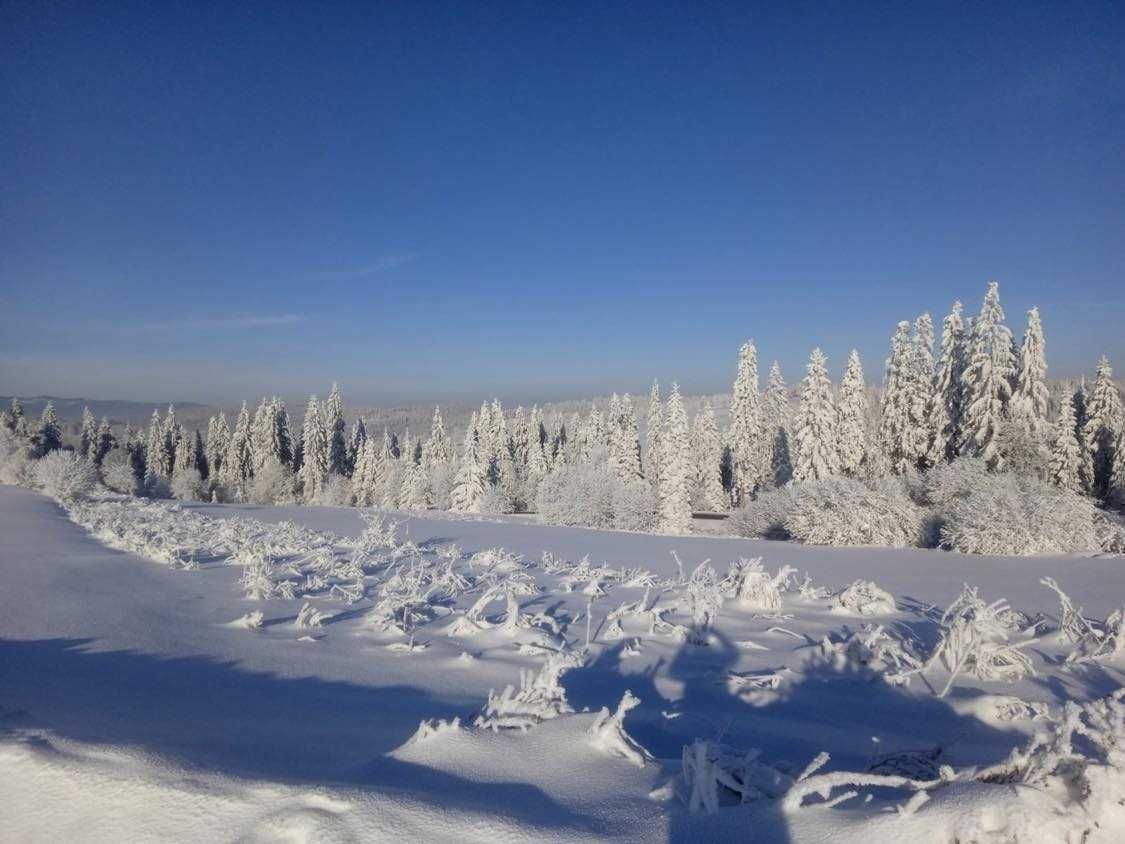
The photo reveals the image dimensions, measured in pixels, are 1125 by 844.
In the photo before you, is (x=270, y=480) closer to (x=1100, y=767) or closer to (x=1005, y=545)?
(x=1005, y=545)

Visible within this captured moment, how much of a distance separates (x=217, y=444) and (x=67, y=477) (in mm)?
55028

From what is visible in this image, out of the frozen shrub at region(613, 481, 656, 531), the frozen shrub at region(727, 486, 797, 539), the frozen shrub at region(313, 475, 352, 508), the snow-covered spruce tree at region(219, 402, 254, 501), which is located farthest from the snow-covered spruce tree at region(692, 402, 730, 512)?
the snow-covered spruce tree at region(219, 402, 254, 501)

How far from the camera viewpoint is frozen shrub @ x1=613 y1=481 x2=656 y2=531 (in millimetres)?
29406

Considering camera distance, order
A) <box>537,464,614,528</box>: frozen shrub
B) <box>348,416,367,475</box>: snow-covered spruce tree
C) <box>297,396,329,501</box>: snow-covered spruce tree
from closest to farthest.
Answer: <box>537,464,614,528</box>: frozen shrub → <box>297,396,329,501</box>: snow-covered spruce tree → <box>348,416,367,475</box>: snow-covered spruce tree

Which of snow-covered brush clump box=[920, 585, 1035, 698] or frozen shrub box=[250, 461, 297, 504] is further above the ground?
snow-covered brush clump box=[920, 585, 1035, 698]

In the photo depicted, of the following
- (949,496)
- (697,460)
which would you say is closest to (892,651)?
(949,496)

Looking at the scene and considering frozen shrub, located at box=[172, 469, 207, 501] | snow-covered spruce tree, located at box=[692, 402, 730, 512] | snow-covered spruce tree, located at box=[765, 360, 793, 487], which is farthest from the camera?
frozen shrub, located at box=[172, 469, 207, 501]

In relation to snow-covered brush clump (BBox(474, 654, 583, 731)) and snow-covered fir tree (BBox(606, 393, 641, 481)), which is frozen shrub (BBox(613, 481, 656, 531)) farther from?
snow-covered brush clump (BBox(474, 654, 583, 731))

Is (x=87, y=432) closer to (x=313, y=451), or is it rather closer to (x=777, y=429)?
(x=313, y=451)

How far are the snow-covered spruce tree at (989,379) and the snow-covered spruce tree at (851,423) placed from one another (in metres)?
9.01

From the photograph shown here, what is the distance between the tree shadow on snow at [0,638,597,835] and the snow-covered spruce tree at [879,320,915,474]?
105ft

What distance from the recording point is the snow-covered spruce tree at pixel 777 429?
1676 inches

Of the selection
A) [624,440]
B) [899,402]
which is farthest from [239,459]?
[899,402]

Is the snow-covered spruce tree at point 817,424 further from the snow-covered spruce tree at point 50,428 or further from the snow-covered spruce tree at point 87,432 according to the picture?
the snow-covered spruce tree at point 87,432
